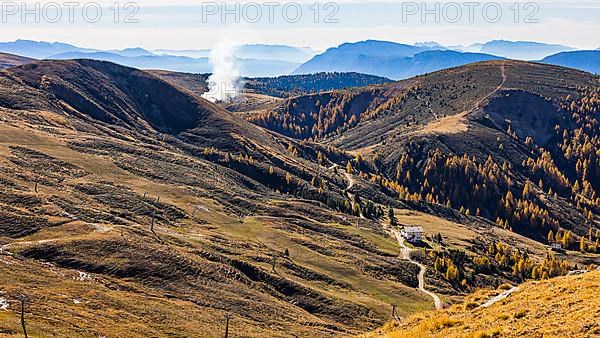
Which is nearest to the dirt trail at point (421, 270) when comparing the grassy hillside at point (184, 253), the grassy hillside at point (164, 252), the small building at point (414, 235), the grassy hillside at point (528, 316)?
the grassy hillside at point (184, 253)

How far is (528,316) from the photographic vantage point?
109 ft

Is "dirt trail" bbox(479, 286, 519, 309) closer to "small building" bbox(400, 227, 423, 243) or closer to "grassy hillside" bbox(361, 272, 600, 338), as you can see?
"grassy hillside" bbox(361, 272, 600, 338)

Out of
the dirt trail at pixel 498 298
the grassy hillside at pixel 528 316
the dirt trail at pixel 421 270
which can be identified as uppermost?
the grassy hillside at pixel 528 316

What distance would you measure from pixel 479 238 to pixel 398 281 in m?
83.3

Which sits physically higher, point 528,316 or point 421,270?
point 528,316

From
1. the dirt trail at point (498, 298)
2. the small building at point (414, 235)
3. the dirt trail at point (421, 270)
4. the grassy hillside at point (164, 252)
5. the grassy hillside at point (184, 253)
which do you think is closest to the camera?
the dirt trail at point (498, 298)

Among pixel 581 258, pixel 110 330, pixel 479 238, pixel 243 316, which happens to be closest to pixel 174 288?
pixel 243 316

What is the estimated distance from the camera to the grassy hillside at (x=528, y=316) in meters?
29.3

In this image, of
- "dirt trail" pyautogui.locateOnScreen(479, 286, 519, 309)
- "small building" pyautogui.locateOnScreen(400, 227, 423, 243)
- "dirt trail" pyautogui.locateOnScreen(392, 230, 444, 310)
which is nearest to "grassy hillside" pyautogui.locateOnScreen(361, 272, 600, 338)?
"dirt trail" pyautogui.locateOnScreen(479, 286, 519, 309)

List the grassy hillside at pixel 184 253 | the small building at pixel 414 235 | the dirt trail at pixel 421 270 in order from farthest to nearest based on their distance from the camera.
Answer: the small building at pixel 414 235 → the dirt trail at pixel 421 270 → the grassy hillside at pixel 184 253

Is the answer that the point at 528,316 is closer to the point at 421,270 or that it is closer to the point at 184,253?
the point at 184,253

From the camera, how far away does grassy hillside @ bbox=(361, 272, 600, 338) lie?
29.3m

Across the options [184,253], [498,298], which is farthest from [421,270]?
[498,298]

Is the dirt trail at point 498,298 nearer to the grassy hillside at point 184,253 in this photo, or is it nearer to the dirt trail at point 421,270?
the grassy hillside at point 184,253
